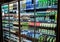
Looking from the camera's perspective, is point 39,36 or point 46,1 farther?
point 39,36

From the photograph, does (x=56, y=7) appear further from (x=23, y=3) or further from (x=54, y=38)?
(x=23, y=3)

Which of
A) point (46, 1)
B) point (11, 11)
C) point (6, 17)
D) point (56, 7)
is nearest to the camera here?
point (56, 7)

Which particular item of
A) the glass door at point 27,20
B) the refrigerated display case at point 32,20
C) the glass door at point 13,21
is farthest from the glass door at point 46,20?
the glass door at point 13,21

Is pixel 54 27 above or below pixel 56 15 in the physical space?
below

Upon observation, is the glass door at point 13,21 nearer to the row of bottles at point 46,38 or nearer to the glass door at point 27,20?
the glass door at point 27,20

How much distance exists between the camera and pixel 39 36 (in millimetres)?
1732

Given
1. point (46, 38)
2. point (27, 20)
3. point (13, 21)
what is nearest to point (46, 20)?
point (46, 38)

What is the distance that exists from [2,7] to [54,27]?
5.21 ft

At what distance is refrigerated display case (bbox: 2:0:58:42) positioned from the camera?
1.54 metres

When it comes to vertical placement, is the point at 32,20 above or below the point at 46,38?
above

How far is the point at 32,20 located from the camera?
71.9 inches

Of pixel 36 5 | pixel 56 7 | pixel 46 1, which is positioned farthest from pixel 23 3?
pixel 56 7

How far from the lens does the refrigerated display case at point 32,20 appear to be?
154 cm

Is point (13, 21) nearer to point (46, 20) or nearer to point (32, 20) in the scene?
point (32, 20)
